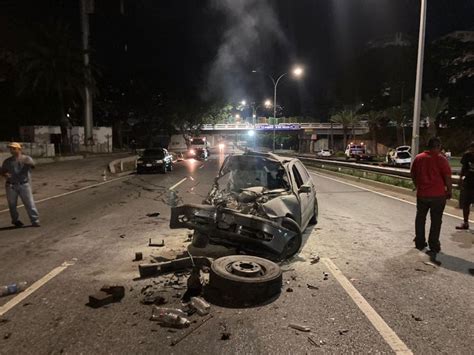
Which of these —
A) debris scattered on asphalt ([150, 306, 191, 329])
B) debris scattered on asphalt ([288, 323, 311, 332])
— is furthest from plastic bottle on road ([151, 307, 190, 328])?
debris scattered on asphalt ([288, 323, 311, 332])

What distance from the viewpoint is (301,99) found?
443 ft

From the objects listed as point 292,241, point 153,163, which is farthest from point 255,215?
point 153,163

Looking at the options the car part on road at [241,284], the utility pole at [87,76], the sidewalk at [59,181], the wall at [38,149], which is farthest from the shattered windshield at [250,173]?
the utility pole at [87,76]

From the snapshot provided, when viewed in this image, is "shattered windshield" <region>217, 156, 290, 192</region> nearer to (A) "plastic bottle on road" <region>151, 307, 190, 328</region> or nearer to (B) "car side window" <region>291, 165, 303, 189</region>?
(B) "car side window" <region>291, 165, 303, 189</region>

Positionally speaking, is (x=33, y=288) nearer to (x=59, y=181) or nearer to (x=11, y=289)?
(x=11, y=289)

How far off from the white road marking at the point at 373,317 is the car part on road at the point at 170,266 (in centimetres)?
186

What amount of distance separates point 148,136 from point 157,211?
55610 millimetres

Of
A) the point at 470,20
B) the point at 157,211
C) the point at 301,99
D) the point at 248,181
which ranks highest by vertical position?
the point at 470,20

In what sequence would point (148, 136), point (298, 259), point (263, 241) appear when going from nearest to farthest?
point (263, 241)
point (298, 259)
point (148, 136)

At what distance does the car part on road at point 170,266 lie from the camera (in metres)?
5.65

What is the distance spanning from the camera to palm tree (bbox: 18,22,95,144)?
141 ft

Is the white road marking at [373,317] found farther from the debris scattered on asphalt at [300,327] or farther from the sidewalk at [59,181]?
the sidewalk at [59,181]

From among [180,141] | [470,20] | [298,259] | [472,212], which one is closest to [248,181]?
[298,259]

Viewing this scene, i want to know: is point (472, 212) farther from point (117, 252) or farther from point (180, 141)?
point (180, 141)
